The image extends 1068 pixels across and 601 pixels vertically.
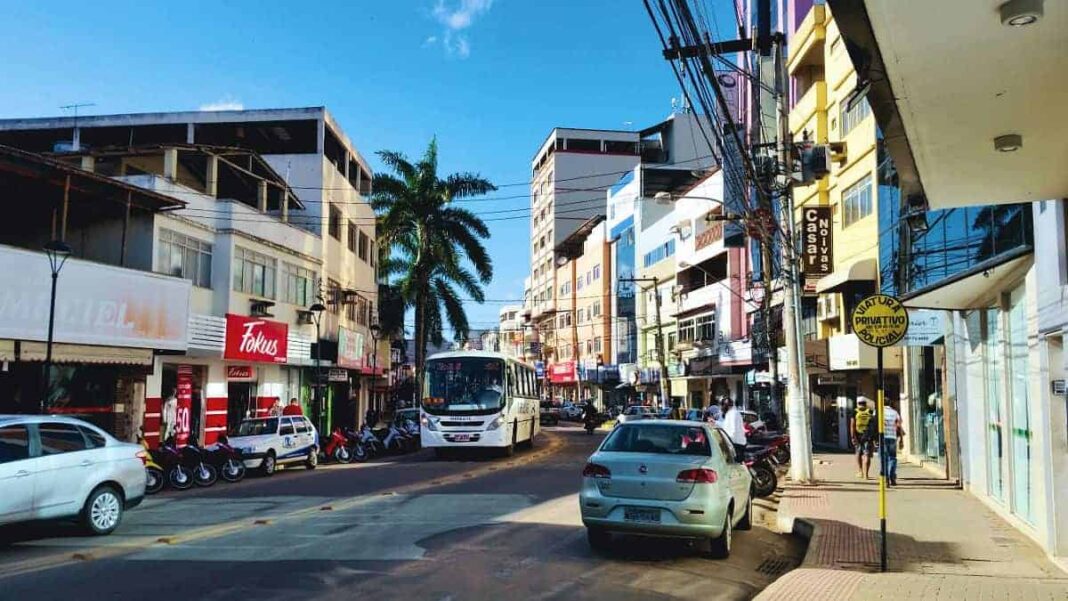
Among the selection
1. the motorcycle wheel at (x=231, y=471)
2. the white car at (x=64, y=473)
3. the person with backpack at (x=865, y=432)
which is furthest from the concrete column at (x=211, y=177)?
the person with backpack at (x=865, y=432)

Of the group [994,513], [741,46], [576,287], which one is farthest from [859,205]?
[576,287]

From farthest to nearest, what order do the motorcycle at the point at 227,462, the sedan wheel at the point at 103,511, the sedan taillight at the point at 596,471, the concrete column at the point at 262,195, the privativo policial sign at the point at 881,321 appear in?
the concrete column at the point at 262,195
the motorcycle at the point at 227,462
the sedan wheel at the point at 103,511
the sedan taillight at the point at 596,471
the privativo policial sign at the point at 881,321

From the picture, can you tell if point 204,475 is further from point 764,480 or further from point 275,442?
point 764,480

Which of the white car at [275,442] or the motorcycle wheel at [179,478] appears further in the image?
the white car at [275,442]

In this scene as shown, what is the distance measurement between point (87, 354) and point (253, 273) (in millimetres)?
9377

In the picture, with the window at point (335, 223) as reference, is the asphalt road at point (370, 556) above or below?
below

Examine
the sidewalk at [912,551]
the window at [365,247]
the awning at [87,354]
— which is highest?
the window at [365,247]

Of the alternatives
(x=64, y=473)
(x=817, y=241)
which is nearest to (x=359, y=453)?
(x=64, y=473)

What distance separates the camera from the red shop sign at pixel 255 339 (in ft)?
87.2

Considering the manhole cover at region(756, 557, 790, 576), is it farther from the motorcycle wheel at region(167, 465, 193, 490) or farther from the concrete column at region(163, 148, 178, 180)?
the concrete column at region(163, 148, 178, 180)

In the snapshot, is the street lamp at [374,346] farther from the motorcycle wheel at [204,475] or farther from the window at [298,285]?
the motorcycle wheel at [204,475]

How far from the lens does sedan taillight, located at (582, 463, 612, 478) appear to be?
993cm

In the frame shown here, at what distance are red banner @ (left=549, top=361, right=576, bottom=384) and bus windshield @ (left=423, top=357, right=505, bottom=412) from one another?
6181 cm

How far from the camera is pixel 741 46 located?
19.3 metres
